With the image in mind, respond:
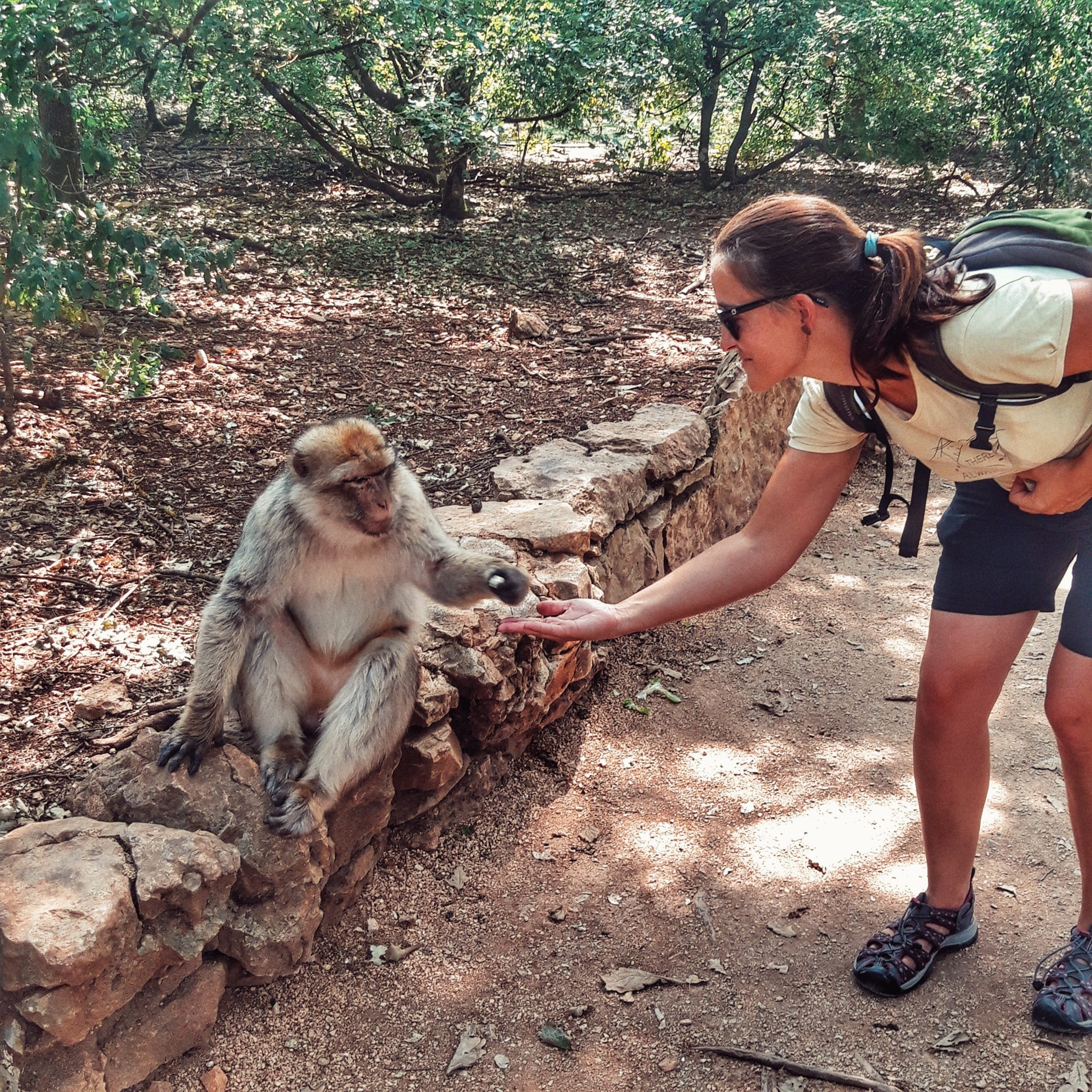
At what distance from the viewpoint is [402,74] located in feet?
26.1

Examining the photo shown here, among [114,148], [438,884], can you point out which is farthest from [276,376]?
[438,884]

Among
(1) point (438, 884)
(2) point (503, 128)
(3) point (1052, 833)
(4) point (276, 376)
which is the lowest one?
(1) point (438, 884)

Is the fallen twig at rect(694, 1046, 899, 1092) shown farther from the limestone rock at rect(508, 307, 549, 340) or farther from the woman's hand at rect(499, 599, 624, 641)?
the limestone rock at rect(508, 307, 549, 340)

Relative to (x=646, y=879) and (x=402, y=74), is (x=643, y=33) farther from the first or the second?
(x=646, y=879)

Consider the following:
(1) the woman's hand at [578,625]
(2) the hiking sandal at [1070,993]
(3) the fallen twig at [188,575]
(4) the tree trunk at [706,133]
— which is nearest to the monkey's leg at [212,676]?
(1) the woman's hand at [578,625]

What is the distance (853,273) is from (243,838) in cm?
199

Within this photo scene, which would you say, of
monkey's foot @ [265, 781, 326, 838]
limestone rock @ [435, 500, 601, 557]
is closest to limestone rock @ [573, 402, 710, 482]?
limestone rock @ [435, 500, 601, 557]

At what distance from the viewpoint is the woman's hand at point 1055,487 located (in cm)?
212

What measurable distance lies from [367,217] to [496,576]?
659cm

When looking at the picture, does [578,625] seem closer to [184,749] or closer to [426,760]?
[426,760]

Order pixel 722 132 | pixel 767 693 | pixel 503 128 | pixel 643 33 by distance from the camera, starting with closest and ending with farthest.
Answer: pixel 767 693 < pixel 503 128 < pixel 643 33 < pixel 722 132

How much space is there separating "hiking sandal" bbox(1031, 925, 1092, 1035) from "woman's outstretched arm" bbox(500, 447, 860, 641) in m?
1.19

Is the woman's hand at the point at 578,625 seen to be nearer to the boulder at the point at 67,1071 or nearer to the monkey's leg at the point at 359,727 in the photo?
the monkey's leg at the point at 359,727

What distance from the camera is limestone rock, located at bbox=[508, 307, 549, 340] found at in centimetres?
675
